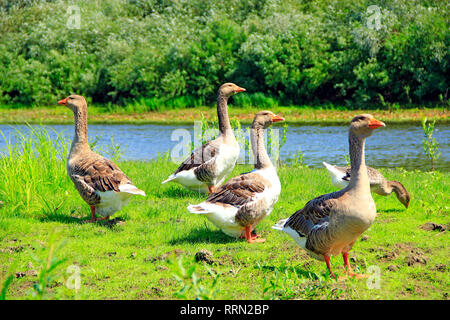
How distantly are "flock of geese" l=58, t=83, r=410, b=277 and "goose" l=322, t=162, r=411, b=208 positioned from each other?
0.02 metres

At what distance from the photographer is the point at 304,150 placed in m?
18.4

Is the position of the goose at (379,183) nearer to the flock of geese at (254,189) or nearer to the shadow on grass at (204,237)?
the flock of geese at (254,189)

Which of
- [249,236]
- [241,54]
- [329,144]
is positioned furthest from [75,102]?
[241,54]

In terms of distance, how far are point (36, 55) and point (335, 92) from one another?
2100 centimetres

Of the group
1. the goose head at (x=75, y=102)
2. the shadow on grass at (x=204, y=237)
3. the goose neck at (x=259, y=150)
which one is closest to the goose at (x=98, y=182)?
the goose head at (x=75, y=102)

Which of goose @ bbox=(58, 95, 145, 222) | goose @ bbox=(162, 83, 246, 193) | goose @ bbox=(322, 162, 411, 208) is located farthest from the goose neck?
goose @ bbox=(322, 162, 411, 208)

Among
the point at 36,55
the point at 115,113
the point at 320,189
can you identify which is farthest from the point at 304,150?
the point at 36,55

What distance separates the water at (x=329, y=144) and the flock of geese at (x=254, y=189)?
19.2ft

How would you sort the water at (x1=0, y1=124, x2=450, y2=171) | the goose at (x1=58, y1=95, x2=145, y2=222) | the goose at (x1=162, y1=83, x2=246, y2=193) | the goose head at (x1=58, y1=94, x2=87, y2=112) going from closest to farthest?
the goose at (x1=58, y1=95, x2=145, y2=222) < the goose head at (x1=58, y1=94, x2=87, y2=112) < the goose at (x1=162, y1=83, x2=246, y2=193) < the water at (x1=0, y1=124, x2=450, y2=171)

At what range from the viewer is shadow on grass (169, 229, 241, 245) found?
7295 millimetres

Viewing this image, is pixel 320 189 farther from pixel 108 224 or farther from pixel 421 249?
pixel 108 224

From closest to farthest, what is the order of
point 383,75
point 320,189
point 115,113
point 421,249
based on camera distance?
1. point 421,249
2. point 320,189
3. point 383,75
4. point 115,113

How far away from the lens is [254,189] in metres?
7.00
